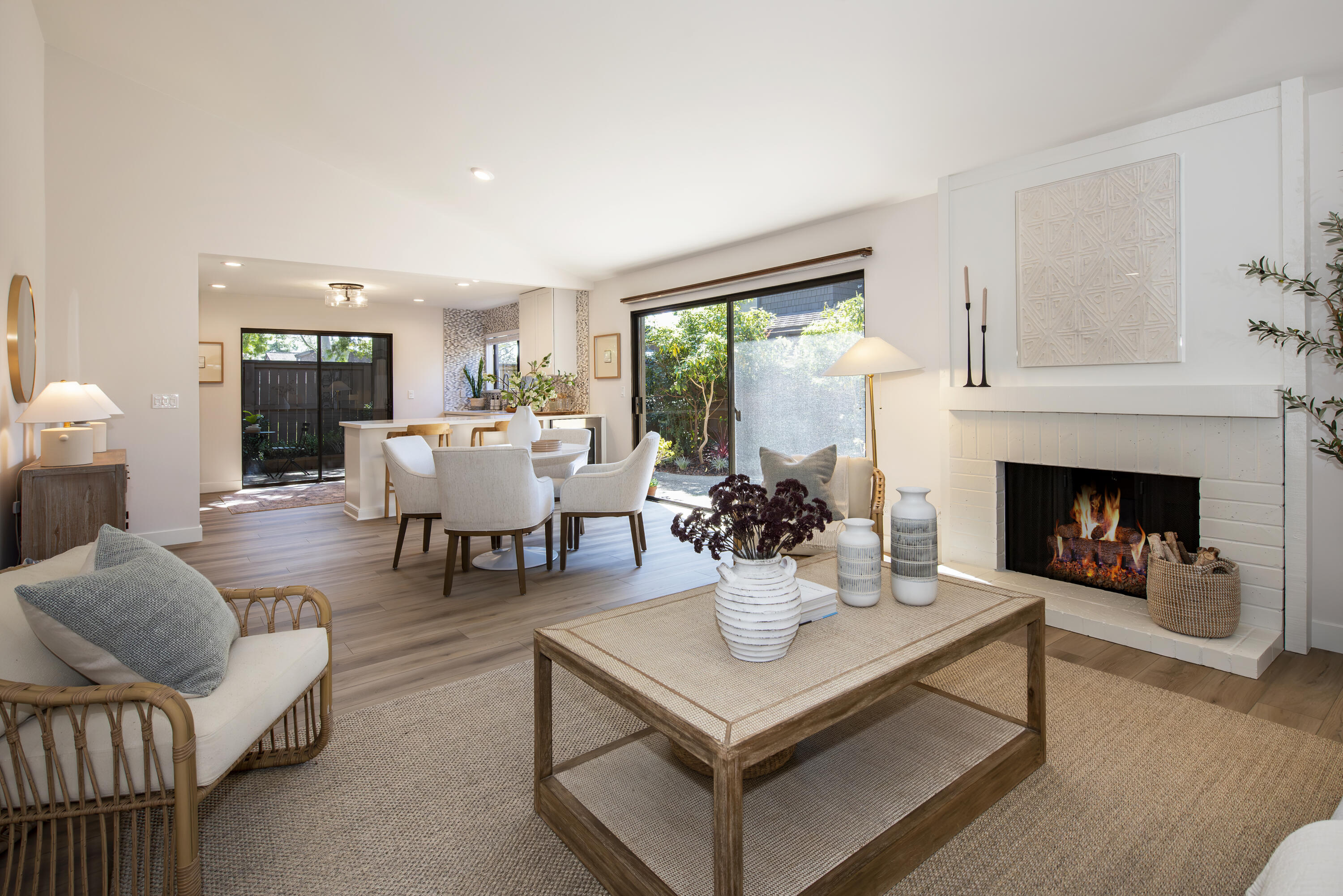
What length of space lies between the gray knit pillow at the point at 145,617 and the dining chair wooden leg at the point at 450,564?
203 centimetres

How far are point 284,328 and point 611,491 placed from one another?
6232mm

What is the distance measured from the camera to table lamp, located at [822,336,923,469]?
3908 mm

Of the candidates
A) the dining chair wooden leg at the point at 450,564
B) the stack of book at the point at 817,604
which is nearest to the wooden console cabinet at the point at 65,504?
the dining chair wooden leg at the point at 450,564

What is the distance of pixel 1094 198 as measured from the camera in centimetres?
328

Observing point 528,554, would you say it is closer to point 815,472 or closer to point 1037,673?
point 815,472

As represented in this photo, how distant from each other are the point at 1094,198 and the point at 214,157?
5916 mm

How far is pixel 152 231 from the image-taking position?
486 cm

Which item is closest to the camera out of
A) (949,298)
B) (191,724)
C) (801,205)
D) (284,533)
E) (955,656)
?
(191,724)

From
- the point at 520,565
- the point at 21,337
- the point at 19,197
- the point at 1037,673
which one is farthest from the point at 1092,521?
the point at 19,197

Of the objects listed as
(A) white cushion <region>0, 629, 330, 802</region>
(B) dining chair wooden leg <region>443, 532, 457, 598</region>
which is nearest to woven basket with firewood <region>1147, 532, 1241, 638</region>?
(A) white cushion <region>0, 629, 330, 802</region>

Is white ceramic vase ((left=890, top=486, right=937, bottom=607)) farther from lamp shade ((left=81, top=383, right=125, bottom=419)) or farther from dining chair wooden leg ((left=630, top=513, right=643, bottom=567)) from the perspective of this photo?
lamp shade ((left=81, top=383, right=125, bottom=419))

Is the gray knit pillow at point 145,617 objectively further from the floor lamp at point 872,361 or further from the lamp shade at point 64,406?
the floor lamp at point 872,361

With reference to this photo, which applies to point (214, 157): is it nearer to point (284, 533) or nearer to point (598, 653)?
point (284, 533)

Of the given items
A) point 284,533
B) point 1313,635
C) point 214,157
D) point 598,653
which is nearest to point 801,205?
point 1313,635
